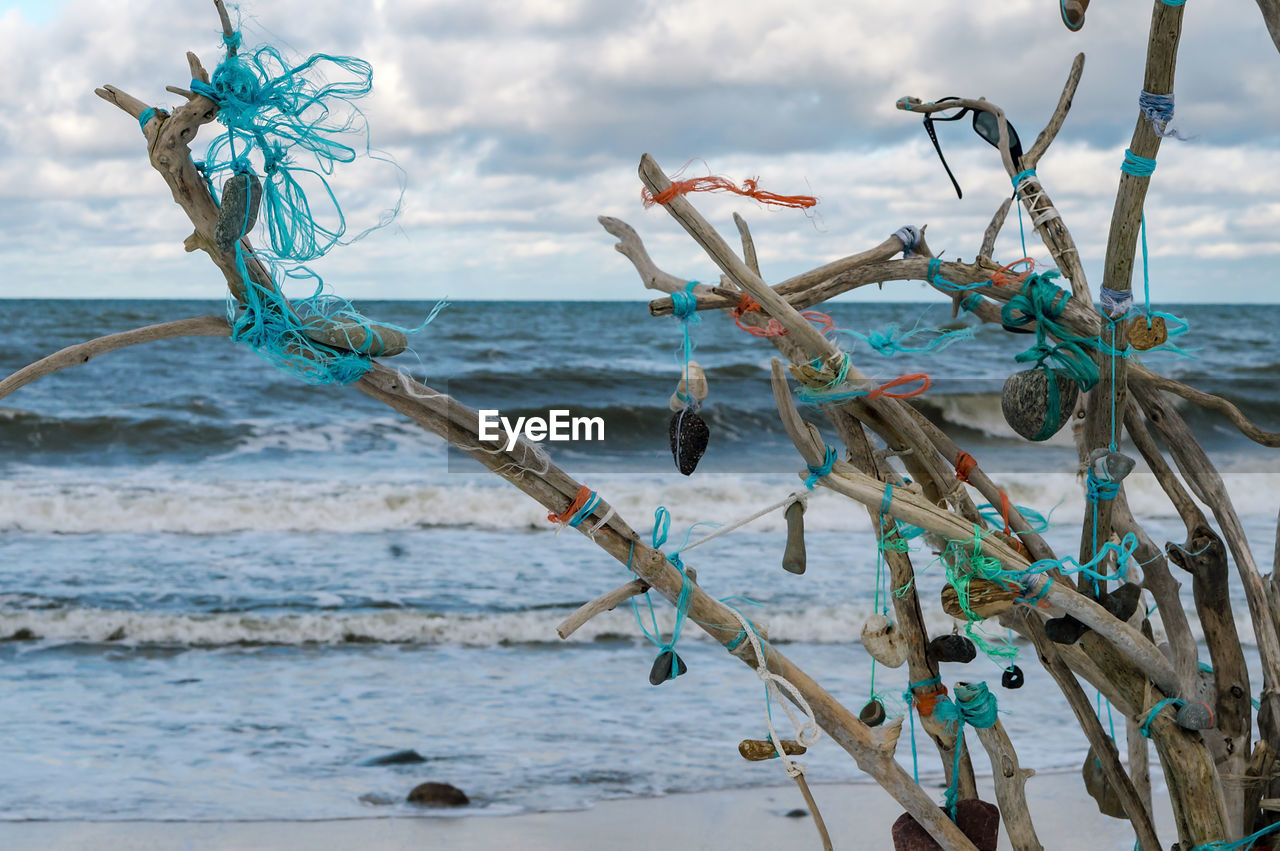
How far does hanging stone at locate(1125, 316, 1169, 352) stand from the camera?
4.25 feet

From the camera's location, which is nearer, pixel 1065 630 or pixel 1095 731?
pixel 1065 630

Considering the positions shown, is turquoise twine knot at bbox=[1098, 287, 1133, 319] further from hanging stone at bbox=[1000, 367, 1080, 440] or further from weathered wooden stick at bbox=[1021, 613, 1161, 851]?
weathered wooden stick at bbox=[1021, 613, 1161, 851]

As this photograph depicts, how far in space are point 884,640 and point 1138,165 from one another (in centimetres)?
70

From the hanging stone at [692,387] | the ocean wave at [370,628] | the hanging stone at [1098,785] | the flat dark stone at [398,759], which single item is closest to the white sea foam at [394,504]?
the ocean wave at [370,628]

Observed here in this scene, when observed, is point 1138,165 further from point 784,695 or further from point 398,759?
point 398,759

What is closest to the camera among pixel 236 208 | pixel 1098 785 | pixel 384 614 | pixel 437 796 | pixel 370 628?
pixel 236 208

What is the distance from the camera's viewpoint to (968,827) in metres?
1.60

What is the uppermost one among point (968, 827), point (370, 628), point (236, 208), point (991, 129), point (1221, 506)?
point (991, 129)

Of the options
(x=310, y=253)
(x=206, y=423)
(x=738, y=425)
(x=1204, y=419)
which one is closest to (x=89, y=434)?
(x=206, y=423)

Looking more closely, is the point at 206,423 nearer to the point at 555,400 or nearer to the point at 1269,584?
the point at 555,400

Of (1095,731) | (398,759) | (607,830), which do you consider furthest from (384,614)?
(1095,731)

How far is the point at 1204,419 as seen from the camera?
35.8 ft

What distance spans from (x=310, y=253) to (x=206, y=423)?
9487mm

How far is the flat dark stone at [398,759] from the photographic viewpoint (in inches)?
126
